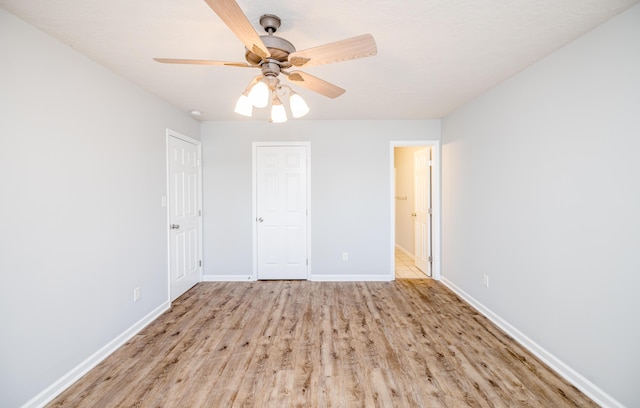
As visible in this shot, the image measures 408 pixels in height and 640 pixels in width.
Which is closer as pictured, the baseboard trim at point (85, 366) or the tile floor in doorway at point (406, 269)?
the baseboard trim at point (85, 366)

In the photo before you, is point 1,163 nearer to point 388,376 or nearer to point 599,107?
point 388,376

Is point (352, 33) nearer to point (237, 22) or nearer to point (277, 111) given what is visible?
point (277, 111)

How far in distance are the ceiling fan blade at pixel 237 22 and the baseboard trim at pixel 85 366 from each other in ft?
7.90

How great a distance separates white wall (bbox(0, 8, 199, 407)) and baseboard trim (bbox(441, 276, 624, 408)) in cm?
347

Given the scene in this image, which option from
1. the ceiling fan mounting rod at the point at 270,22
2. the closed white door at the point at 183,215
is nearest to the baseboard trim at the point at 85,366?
the closed white door at the point at 183,215

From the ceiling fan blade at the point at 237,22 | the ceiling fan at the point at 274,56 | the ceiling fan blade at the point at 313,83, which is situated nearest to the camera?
the ceiling fan blade at the point at 237,22

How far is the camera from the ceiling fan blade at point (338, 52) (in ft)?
4.22

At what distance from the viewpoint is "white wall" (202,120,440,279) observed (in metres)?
3.96

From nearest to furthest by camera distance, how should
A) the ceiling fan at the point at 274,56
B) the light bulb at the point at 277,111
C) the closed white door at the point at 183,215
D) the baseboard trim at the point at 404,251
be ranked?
the ceiling fan at the point at 274,56 < the light bulb at the point at 277,111 < the closed white door at the point at 183,215 < the baseboard trim at the point at 404,251

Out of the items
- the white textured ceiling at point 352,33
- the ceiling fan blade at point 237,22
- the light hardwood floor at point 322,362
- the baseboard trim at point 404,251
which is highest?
the white textured ceiling at point 352,33

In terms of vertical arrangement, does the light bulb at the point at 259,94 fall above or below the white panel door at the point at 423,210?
above

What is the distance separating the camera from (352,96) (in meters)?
2.93

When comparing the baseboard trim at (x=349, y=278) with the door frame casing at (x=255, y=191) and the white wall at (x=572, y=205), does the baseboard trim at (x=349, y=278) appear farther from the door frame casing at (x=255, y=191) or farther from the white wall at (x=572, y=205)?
the white wall at (x=572, y=205)

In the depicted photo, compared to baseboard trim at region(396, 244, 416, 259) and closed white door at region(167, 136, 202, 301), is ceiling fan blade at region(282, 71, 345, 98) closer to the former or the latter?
closed white door at region(167, 136, 202, 301)
